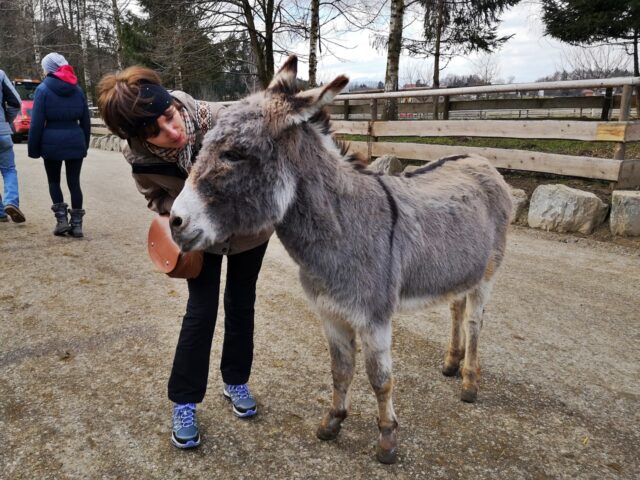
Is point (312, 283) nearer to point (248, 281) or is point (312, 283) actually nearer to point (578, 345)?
point (248, 281)

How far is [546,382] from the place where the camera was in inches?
119

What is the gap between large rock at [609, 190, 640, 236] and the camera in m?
5.58

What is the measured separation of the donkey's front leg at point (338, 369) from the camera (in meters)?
2.41

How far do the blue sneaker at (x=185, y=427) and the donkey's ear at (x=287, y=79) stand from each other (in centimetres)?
170

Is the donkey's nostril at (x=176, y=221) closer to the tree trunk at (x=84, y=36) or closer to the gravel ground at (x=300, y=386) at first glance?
the gravel ground at (x=300, y=386)

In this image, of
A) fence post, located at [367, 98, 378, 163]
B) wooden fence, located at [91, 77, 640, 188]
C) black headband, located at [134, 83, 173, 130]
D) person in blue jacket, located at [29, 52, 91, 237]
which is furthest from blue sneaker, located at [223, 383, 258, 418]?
fence post, located at [367, 98, 378, 163]

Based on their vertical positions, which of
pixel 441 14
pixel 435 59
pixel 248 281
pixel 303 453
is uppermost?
pixel 441 14

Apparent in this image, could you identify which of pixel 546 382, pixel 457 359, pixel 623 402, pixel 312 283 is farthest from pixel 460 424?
pixel 312 283

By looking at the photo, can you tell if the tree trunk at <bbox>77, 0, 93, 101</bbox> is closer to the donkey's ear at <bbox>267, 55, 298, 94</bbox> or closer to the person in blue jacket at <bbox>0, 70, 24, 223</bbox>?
the person in blue jacket at <bbox>0, 70, 24, 223</bbox>

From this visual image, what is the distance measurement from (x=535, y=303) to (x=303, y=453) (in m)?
2.81

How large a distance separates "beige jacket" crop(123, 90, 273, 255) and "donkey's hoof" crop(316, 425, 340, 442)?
→ 1.06 metres

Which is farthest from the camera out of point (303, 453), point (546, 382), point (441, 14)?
point (441, 14)

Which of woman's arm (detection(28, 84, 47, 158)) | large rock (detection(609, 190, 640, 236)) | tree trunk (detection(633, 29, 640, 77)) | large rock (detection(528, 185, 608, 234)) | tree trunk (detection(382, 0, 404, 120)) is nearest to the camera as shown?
woman's arm (detection(28, 84, 47, 158))

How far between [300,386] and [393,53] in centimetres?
952
